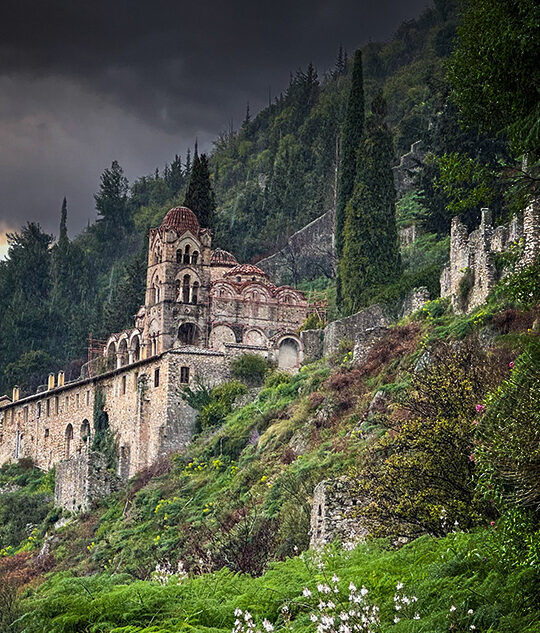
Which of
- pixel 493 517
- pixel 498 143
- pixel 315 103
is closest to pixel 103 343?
pixel 498 143

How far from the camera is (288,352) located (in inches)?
2249

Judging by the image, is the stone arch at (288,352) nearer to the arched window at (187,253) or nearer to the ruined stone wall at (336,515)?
the arched window at (187,253)

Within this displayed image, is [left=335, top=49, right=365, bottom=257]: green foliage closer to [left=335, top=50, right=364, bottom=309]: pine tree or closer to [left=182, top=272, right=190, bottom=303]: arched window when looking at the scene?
[left=335, top=50, right=364, bottom=309]: pine tree

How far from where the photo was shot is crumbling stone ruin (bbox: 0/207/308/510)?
167ft

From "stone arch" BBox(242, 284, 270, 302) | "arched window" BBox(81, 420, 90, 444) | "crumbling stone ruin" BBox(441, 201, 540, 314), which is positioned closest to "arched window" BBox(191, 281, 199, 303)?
"stone arch" BBox(242, 284, 270, 302)

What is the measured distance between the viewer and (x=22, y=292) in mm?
104875

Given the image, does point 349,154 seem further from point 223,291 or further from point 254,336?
point 254,336

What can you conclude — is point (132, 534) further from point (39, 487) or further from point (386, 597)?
point (386, 597)

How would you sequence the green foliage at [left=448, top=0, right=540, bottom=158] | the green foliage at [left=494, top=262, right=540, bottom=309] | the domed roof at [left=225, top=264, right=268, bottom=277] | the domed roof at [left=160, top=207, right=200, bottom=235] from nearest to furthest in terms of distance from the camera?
the green foliage at [left=448, top=0, right=540, bottom=158] → the green foliage at [left=494, top=262, right=540, bottom=309] → the domed roof at [left=160, top=207, right=200, bottom=235] → the domed roof at [left=225, top=264, right=268, bottom=277]

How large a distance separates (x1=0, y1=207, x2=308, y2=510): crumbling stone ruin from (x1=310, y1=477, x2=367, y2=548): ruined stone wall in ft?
91.7

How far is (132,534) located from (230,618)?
84.0ft

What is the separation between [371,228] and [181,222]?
1557 centimetres

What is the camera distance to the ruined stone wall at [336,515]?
21.1 metres

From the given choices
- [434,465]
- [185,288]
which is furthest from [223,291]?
[434,465]
